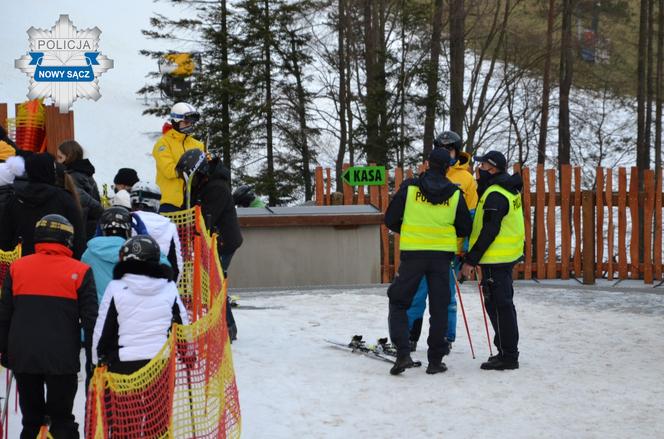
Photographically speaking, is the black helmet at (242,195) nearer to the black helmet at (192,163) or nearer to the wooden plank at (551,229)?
the black helmet at (192,163)

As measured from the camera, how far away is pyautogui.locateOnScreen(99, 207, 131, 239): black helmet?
6301 millimetres

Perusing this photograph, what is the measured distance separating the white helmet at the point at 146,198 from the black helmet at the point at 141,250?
5.88ft

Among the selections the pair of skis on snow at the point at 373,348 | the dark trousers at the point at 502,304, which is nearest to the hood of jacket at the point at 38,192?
the pair of skis on snow at the point at 373,348

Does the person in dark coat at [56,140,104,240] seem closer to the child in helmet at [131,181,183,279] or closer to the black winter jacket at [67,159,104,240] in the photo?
the black winter jacket at [67,159,104,240]

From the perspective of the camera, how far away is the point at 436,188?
26.0 feet

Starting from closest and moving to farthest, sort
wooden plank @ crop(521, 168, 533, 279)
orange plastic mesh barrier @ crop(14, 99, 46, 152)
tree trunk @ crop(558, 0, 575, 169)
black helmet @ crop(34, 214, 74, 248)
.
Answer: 1. black helmet @ crop(34, 214, 74, 248)
2. orange plastic mesh barrier @ crop(14, 99, 46, 152)
3. wooden plank @ crop(521, 168, 533, 279)
4. tree trunk @ crop(558, 0, 575, 169)

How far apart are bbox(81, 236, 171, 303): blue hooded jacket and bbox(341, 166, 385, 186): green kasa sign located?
8.95 m

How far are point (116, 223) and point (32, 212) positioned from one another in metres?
1.26

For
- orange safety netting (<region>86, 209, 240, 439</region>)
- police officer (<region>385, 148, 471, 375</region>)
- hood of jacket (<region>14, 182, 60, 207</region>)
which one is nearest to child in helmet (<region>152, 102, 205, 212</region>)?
orange safety netting (<region>86, 209, 240, 439</region>)

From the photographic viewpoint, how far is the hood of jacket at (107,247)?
20.9ft

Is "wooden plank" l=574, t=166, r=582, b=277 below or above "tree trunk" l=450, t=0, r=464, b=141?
below

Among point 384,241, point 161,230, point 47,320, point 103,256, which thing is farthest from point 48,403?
point 384,241

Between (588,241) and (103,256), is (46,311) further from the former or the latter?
(588,241)

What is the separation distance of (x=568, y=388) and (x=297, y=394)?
2151 millimetres
